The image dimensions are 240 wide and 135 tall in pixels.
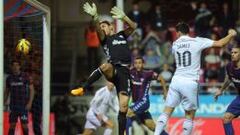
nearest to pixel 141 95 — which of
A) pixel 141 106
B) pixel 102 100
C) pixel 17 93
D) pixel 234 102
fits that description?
pixel 141 106

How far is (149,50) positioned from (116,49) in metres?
8.31

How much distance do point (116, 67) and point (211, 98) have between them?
6376 millimetres

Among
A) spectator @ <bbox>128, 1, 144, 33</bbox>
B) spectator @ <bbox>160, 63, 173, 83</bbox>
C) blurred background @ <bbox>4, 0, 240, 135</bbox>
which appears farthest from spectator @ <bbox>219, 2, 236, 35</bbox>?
spectator @ <bbox>128, 1, 144, 33</bbox>

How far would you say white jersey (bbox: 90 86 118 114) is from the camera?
17.2m

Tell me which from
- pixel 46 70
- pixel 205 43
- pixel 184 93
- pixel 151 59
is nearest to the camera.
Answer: pixel 205 43

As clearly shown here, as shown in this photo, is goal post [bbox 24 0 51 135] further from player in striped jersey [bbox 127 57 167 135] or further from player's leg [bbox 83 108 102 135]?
player's leg [bbox 83 108 102 135]

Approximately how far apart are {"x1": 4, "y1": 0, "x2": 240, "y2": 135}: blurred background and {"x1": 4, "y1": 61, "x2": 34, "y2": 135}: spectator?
375 mm

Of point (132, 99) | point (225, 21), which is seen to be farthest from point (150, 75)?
point (225, 21)

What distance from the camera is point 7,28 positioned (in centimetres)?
1380

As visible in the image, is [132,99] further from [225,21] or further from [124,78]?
[225,21]

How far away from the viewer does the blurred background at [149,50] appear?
17.6m

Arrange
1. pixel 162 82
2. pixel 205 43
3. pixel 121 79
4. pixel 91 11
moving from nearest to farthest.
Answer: pixel 91 11, pixel 121 79, pixel 205 43, pixel 162 82

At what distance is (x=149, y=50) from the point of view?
2006 centimetres

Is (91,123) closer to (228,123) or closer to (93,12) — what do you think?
(228,123)
